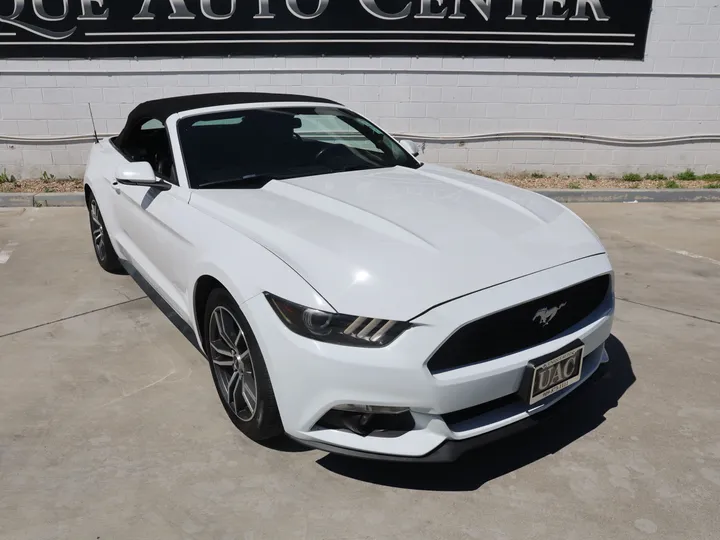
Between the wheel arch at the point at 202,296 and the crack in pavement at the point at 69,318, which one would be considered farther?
the crack in pavement at the point at 69,318

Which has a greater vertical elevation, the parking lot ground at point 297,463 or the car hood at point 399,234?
the car hood at point 399,234

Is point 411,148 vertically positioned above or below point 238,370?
above

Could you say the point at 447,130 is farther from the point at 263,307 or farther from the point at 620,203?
the point at 263,307

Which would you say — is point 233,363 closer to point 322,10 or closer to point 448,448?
point 448,448

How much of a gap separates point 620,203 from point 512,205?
533cm

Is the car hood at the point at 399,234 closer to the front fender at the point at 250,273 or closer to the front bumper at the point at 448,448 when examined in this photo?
the front fender at the point at 250,273

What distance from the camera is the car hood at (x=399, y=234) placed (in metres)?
2.37

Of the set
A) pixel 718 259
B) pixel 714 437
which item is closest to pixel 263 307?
pixel 714 437

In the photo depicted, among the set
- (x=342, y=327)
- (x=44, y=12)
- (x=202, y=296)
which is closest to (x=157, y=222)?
(x=202, y=296)

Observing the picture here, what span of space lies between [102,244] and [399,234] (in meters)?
3.36

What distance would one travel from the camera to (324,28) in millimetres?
8109

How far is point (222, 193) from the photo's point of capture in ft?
10.9

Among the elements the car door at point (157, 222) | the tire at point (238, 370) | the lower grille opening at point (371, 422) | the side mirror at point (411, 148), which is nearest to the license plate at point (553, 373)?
the lower grille opening at point (371, 422)

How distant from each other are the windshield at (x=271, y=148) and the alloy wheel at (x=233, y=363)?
0.89m
